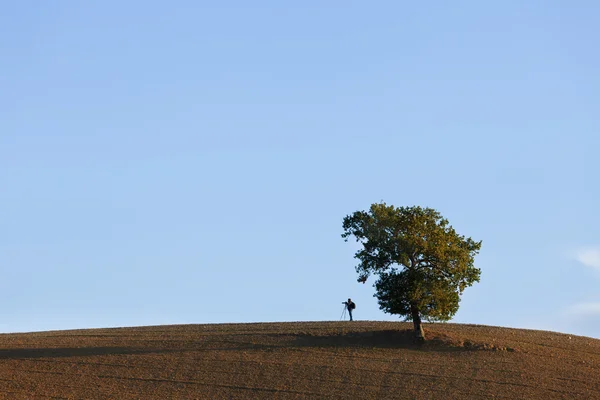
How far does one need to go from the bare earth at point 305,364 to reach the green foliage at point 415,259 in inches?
109

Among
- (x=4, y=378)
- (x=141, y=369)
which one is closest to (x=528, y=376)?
(x=141, y=369)

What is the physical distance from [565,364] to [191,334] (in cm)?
2484

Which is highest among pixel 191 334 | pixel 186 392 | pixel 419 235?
pixel 419 235

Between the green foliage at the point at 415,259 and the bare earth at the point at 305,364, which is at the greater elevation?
the green foliage at the point at 415,259

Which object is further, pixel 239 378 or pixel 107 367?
pixel 107 367

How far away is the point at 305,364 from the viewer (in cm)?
5206

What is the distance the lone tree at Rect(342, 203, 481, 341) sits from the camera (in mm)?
55312

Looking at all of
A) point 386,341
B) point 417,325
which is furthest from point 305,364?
point 417,325

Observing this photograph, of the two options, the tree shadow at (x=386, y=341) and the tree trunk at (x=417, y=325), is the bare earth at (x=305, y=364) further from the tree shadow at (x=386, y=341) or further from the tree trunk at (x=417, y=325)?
the tree trunk at (x=417, y=325)

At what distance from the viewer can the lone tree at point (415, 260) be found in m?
55.3

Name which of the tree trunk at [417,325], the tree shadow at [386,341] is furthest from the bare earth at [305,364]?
the tree trunk at [417,325]

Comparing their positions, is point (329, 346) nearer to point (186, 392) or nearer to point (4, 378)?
point (186, 392)

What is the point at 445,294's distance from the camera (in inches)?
2176

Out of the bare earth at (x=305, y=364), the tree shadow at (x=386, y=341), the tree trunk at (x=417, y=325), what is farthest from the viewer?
the tree trunk at (x=417, y=325)
